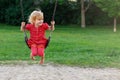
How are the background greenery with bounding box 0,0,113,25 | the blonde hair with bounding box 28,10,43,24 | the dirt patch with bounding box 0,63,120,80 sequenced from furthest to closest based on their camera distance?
the background greenery with bounding box 0,0,113,25, the blonde hair with bounding box 28,10,43,24, the dirt patch with bounding box 0,63,120,80

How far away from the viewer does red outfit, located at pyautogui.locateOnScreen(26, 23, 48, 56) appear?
12041 millimetres

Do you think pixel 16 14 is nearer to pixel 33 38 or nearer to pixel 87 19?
pixel 87 19

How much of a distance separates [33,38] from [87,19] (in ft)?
120

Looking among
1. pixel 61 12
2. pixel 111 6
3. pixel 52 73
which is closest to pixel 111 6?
pixel 111 6

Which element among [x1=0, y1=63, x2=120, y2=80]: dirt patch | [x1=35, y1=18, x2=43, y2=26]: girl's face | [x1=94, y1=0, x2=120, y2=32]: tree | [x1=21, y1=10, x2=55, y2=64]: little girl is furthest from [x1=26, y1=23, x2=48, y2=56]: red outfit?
[x1=94, y1=0, x2=120, y2=32]: tree

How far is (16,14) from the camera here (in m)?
48.1

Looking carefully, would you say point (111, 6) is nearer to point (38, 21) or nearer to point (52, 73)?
point (52, 73)

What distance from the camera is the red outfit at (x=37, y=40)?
1204cm

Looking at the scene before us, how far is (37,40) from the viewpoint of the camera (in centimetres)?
1214

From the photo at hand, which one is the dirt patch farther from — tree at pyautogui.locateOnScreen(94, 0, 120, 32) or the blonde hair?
tree at pyautogui.locateOnScreen(94, 0, 120, 32)

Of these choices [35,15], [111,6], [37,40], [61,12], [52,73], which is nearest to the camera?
[35,15]

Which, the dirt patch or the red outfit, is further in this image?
the red outfit

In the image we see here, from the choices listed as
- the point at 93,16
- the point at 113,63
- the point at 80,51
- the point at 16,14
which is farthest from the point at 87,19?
the point at 113,63

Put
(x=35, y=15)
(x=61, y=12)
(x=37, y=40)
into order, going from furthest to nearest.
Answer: (x=61, y=12) < (x=37, y=40) < (x=35, y=15)
